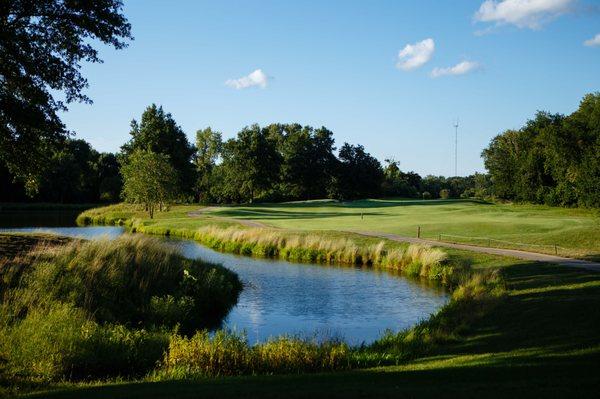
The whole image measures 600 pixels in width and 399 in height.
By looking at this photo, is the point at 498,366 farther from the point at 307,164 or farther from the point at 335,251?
the point at 307,164

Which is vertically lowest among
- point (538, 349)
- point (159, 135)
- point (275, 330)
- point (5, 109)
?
point (275, 330)

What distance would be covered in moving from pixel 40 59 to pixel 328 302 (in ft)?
45.9

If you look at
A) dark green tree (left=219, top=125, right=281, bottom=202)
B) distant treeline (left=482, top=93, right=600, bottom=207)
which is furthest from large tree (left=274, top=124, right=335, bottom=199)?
distant treeline (left=482, top=93, right=600, bottom=207)

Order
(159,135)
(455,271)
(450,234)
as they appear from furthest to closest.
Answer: (159,135), (450,234), (455,271)

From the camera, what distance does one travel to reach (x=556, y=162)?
232 ft

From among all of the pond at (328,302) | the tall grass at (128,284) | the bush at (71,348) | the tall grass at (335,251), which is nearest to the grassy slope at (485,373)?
the bush at (71,348)

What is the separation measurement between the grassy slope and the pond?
4820mm

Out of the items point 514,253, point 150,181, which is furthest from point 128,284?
point 150,181

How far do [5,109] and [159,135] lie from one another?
80861 mm

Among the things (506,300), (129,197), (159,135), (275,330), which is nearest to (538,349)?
(506,300)

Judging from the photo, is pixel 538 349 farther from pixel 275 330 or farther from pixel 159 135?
pixel 159 135

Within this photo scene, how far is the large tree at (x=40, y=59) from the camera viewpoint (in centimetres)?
1816

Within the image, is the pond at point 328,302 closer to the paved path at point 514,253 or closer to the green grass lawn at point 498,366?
the green grass lawn at point 498,366

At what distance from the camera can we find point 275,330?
18.2m
